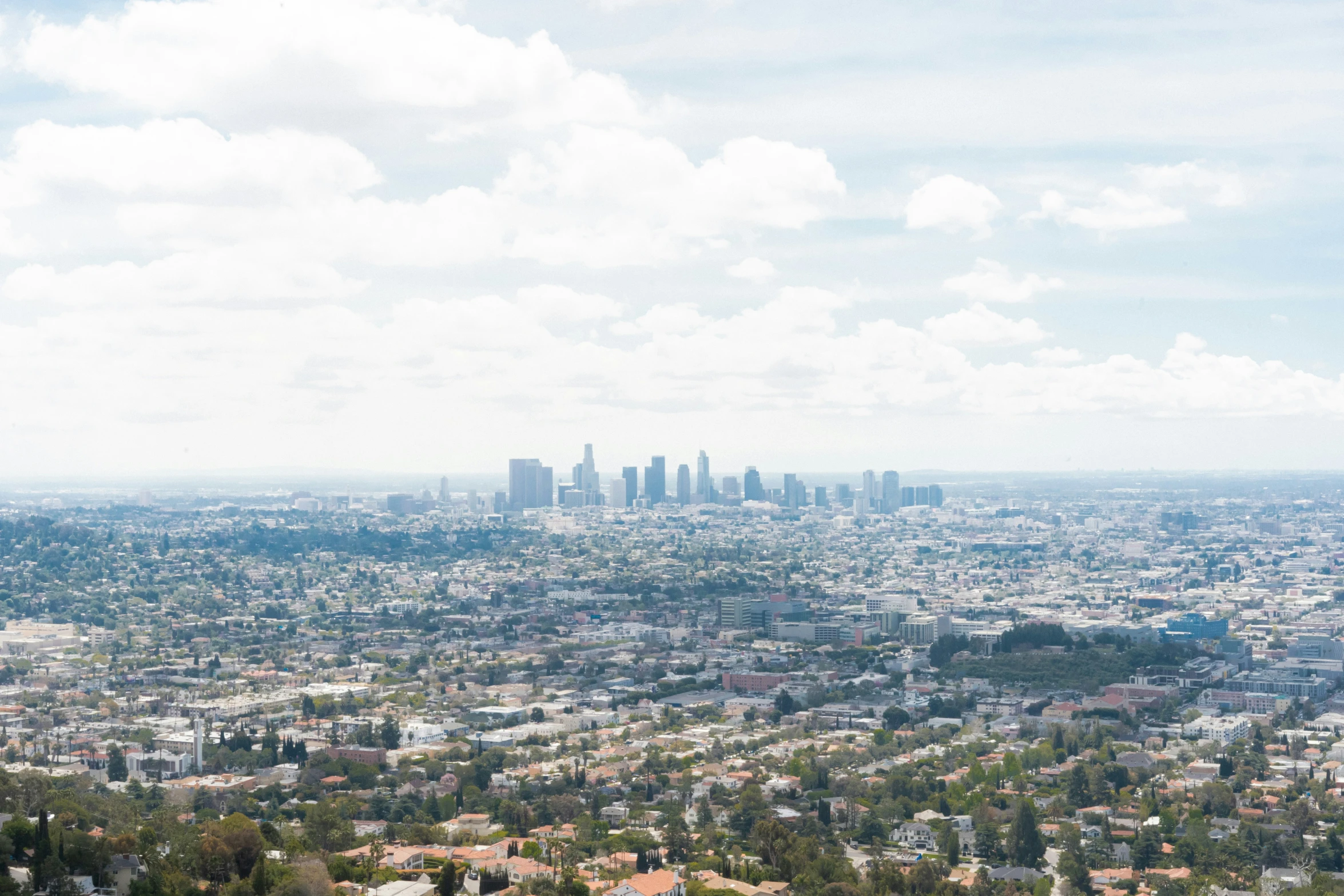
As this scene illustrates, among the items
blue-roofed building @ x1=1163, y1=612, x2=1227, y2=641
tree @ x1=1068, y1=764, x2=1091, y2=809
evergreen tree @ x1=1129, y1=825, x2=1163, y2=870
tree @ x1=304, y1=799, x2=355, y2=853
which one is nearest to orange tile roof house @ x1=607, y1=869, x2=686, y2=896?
tree @ x1=304, y1=799, x2=355, y2=853

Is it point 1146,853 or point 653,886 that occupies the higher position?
point 653,886

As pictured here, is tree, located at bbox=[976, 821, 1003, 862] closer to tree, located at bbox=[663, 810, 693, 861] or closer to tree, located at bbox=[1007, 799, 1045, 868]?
tree, located at bbox=[1007, 799, 1045, 868]

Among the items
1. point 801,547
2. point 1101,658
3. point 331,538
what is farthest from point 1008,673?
point 331,538

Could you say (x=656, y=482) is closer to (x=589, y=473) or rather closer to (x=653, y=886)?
(x=589, y=473)

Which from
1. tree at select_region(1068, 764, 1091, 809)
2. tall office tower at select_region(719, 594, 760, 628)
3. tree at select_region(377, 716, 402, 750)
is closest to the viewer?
tree at select_region(1068, 764, 1091, 809)

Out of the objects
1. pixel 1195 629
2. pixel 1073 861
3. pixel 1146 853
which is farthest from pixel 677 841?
pixel 1195 629
